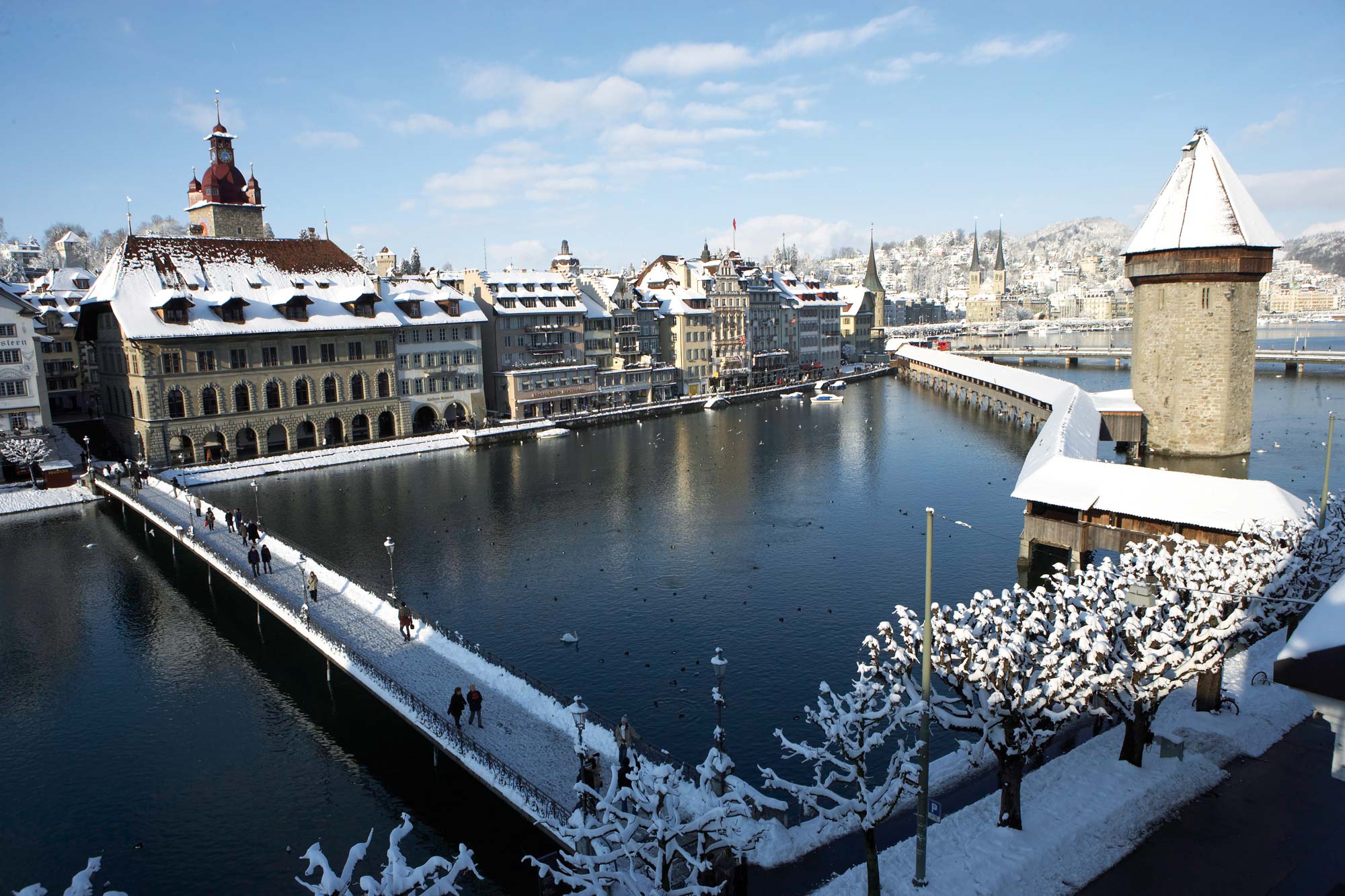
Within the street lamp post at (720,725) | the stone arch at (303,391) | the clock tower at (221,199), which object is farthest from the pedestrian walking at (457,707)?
the clock tower at (221,199)

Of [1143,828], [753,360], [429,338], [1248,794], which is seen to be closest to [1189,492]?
[1248,794]

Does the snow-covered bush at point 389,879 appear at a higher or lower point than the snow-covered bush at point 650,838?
higher

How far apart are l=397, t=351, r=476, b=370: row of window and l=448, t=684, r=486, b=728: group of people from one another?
51875mm

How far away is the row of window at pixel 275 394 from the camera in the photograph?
189 feet

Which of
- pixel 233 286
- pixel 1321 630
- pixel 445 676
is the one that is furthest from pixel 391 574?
pixel 233 286

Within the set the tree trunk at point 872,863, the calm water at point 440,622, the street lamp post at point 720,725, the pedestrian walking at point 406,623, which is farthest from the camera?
the pedestrian walking at point 406,623

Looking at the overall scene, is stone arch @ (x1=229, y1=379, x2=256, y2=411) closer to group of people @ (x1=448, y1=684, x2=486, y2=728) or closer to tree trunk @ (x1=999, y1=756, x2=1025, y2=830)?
group of people @ (x1=448, y1=684, x2=486, y2=728)

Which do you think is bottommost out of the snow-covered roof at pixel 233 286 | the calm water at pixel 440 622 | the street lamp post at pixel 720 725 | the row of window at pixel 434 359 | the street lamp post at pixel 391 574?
the calm water at pixel 440 622

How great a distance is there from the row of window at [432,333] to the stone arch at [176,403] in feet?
53.3

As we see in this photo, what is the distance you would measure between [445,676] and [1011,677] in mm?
14989

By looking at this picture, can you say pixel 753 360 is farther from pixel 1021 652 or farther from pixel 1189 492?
pixel 1021 652

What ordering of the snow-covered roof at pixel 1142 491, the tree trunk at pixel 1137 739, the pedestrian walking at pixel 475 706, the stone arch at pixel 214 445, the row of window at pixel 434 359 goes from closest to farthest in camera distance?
1. the tree trunk at pixel 1137 739
2. the pedestrian walking at pixel 475 706
3. the snow-covered roof at pixel 1142 491
4. the stone arch at pixel 214 445
5. the row of window at pixel 434 359

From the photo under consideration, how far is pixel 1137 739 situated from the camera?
56.4 feet

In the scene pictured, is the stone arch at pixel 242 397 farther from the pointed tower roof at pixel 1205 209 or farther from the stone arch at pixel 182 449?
the pointed tower roof at pixel 1205 209
